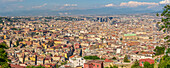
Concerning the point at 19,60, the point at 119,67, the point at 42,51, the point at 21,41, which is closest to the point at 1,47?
the point at 119,67

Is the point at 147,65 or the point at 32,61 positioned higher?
the point at 147,65

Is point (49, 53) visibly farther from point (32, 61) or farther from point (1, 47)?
point (1, 47)

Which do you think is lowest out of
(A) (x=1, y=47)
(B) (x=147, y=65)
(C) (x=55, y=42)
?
(C) (x=55, y=42)

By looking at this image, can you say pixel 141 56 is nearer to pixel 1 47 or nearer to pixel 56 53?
pixel 56 53

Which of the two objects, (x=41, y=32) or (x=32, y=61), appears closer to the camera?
(x=32, y=61)

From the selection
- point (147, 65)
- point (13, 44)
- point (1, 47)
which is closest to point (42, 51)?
point (13, 44)

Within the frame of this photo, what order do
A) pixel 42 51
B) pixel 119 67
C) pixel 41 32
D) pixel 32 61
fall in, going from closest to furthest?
1. pixel 119 67
2. pixel 32 61
3. pixel 42 51
4. pixel 41 32

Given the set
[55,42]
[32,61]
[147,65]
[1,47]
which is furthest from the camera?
[55,42]

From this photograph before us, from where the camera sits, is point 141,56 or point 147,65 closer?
point 147,65

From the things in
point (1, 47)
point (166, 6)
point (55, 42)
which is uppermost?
point (166, 6)
